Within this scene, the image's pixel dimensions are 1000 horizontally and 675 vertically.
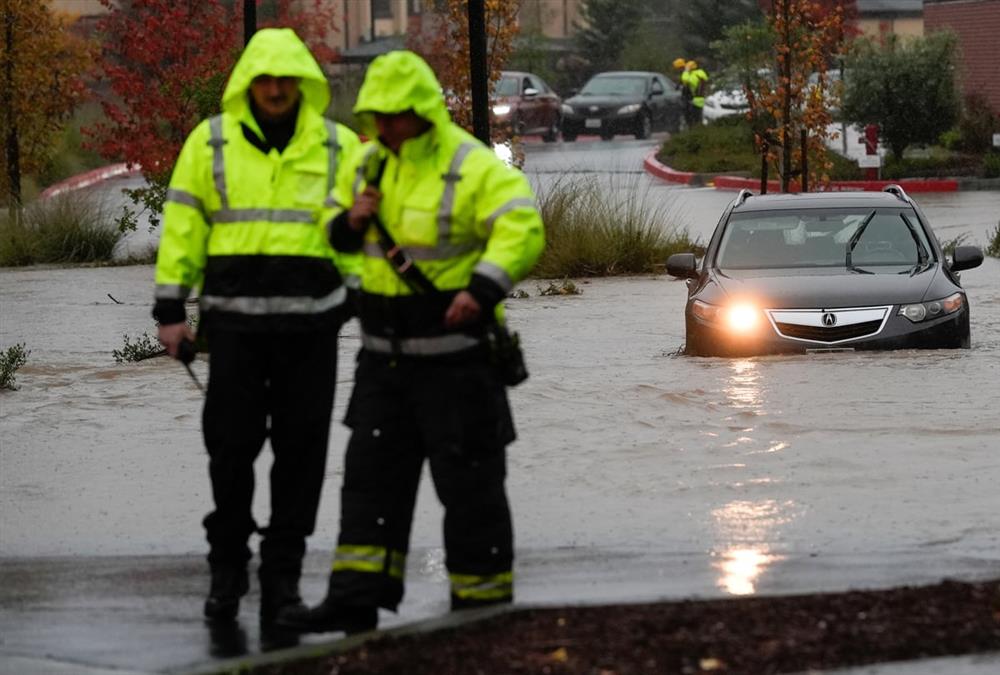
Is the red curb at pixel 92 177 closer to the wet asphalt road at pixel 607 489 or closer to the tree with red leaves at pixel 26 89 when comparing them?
the tree with red leaves at pixel 26 89

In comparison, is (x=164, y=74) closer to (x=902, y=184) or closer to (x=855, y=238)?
(x=855, y=238)

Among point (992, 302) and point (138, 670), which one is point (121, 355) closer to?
point (992, 302)

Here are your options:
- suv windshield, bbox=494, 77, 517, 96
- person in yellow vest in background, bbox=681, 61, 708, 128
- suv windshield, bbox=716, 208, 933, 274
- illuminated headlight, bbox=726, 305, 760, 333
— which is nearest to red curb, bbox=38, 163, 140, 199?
suv windshield, bbox=494, 77, 517, 96

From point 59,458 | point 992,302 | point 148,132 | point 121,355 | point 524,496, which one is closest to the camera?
point 524,496

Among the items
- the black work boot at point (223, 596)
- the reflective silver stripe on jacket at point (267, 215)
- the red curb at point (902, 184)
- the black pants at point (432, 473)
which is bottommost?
the red curb at point (902, 184)

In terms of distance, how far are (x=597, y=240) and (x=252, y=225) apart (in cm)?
1460

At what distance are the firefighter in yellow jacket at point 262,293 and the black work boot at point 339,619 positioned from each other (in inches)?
9.2

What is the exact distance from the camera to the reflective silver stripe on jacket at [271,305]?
6.38 meters

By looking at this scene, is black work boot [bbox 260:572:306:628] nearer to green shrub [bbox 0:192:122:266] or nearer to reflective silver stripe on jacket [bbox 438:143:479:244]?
reflective silver stripe on jacket [bbox 438:143:479:244]

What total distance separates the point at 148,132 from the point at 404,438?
1839 cm

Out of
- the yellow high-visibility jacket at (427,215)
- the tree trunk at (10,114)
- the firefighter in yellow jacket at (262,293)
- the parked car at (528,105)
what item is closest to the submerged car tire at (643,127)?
the parked car at (528,105)

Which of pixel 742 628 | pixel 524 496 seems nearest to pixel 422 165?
pixel 742 628

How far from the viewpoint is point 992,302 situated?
57.3 feet

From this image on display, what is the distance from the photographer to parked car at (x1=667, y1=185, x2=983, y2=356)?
12555 mm
